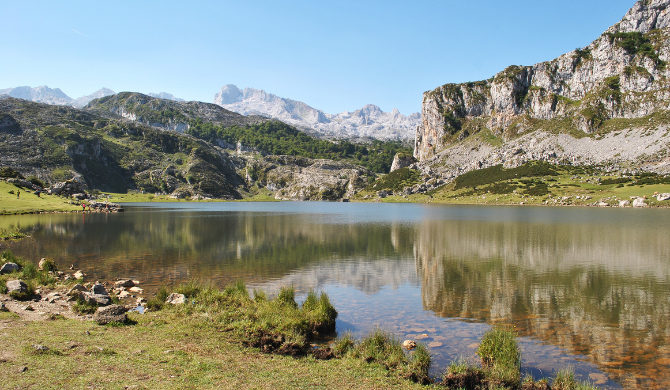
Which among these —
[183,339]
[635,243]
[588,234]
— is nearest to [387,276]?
[183,339]

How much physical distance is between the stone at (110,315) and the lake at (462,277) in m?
8.95

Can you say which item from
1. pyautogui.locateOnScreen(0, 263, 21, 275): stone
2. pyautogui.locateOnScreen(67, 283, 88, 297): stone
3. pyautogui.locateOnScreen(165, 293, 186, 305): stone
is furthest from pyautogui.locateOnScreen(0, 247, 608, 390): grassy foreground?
pyautogui.locateOnScreen(0, 263, 21, 275): stone

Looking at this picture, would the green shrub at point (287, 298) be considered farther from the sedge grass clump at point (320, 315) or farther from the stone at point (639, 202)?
the stone at point (639, 202)

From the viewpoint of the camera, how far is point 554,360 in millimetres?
13281

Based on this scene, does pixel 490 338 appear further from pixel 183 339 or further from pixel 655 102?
pixel 655 102

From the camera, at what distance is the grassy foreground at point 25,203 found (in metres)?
78.1

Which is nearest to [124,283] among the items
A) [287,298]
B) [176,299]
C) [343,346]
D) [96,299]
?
[96,299]

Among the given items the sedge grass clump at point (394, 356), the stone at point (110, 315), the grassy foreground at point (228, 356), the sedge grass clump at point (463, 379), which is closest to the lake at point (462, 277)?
the sedge grass clump at point (394, 356)

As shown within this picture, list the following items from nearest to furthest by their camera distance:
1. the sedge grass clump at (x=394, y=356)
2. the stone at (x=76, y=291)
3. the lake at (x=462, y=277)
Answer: the sedge grass clump at (x=394, y=356) < the lake at (x=462, y=277) < the stone at (x=76, y=291)

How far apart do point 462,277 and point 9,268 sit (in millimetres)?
32923

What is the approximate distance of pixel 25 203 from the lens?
83375 mm

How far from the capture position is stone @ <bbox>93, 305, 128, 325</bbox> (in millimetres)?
14883

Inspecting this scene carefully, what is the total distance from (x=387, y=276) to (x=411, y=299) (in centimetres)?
657

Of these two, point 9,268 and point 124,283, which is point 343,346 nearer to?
point 124,283
